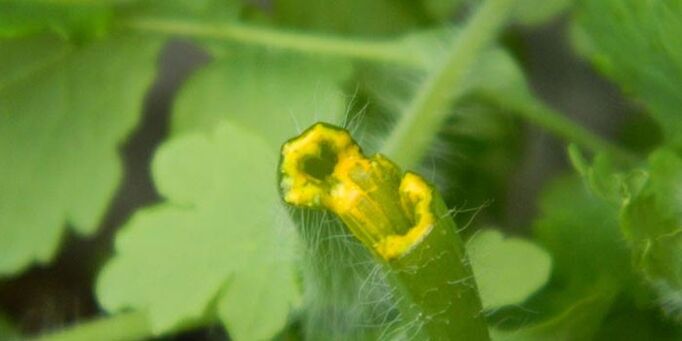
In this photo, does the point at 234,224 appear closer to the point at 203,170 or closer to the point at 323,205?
the point at 203,170

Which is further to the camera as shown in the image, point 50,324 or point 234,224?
point 50,324

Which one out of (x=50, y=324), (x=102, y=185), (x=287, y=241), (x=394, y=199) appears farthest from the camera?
(x=50, y=324)

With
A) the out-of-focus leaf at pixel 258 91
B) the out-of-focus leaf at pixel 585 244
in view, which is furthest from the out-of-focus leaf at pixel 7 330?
the out-of-focus leaf at pixel 585 244

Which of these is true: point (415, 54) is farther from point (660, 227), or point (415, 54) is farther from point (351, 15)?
point (660, 227)

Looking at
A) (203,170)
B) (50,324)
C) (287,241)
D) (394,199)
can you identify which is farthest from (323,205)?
(50,324)

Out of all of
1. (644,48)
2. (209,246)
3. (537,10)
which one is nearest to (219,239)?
(209,246)
